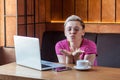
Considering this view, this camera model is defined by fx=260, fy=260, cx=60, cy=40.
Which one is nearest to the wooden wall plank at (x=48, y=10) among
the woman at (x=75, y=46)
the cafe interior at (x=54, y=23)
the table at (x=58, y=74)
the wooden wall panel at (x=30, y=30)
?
the cafe interior at (x=54, y=23)

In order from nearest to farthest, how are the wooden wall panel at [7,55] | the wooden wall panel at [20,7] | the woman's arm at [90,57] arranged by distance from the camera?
the woman's arm at [90,57] → the wooden wall panel at [20,7] → the wooden wall panel at [7,55]

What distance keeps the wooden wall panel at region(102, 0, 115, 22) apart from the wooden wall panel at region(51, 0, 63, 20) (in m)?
0.74

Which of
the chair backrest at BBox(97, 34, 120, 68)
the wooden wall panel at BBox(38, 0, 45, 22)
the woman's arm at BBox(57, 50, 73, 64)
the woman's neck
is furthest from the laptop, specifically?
the wooden wall panel at BBox(38, 0, 45, 22)

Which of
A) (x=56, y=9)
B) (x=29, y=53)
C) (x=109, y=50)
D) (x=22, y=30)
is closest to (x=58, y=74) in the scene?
(x=29, y=53)

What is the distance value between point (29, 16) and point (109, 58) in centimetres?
134

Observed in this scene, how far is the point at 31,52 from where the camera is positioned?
1.93 m

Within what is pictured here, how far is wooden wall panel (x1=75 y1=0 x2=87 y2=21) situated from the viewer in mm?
4086

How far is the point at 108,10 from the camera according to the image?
153 inches

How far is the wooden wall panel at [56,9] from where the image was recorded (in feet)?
14.0

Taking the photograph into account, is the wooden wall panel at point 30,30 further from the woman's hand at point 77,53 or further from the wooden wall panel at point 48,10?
the woman's hand at point 77,53

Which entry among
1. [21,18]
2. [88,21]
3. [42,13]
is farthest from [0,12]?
[88,21]

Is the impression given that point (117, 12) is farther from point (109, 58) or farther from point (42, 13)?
point (42, 13)

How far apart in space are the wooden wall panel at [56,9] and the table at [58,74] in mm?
2365

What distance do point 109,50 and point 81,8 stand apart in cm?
91
